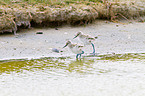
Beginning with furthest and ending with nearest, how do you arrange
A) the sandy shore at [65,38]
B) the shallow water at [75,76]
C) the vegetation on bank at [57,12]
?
the vegetation on bank at [57,12] → the sandy shore at [65,38] → the shallow water at [75,76]

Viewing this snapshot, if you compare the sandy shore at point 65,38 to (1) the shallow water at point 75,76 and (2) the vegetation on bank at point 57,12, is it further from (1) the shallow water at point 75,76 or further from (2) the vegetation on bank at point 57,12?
(1) the shallow water at point 75,76

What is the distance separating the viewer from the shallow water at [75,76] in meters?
5.18

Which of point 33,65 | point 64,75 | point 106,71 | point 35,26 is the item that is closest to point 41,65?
point 33,65

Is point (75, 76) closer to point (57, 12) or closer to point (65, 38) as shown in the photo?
point (65, 38)

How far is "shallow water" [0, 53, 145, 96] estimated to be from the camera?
5.18 meters

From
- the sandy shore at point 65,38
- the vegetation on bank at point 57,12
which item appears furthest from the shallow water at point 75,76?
the vegetation on bank at point 57,12

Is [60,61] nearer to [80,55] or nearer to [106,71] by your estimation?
[80,55]

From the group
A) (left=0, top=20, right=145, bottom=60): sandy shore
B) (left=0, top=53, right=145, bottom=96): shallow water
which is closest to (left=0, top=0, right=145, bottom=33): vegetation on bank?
(left=0, top=20, right=145, bottom=60): sandy shore

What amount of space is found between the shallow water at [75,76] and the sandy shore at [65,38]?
1.59 feet

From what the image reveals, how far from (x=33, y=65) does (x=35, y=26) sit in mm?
2692

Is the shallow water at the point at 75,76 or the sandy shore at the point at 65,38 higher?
the sandy shore at the point at 65,38

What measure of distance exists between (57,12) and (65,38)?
94 cm

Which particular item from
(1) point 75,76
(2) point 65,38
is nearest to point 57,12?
(2) point 65,38

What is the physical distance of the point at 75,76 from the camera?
19.4 feet
